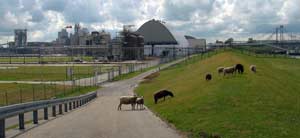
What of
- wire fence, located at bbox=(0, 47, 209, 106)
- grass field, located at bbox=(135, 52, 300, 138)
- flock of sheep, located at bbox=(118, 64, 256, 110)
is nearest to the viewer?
grass field, located at bbox=(135, 52, 300, 138)

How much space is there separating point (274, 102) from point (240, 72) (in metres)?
15.0

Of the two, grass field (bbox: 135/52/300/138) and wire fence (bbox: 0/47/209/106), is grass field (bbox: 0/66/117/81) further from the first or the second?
grass field (bbox: 135/52/300/138)

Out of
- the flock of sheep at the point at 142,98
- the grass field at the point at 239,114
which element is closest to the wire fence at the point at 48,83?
the flock of sheep at the point at 142,98

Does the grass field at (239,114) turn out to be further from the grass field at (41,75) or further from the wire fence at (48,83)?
the grass field at (41,75)

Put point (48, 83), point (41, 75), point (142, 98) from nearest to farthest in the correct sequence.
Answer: point (142, 98) < point (48, 83) < point (41, 75)

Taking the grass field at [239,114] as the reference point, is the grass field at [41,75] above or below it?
below

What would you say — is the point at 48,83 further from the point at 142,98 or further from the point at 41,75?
the point at 142,98

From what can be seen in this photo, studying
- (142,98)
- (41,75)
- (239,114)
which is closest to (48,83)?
(41,75)

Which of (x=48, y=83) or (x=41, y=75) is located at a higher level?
(x=48, y=83)

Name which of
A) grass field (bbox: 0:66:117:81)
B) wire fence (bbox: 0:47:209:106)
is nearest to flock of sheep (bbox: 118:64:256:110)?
wire fence (bbox: 0:47:209:106)

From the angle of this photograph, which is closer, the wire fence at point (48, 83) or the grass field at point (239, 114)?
the grass field at point (239, 114)

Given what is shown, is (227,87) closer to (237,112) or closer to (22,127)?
(237,112)

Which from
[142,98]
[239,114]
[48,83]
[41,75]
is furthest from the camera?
[41,75]

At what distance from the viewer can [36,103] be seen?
66.2ft
